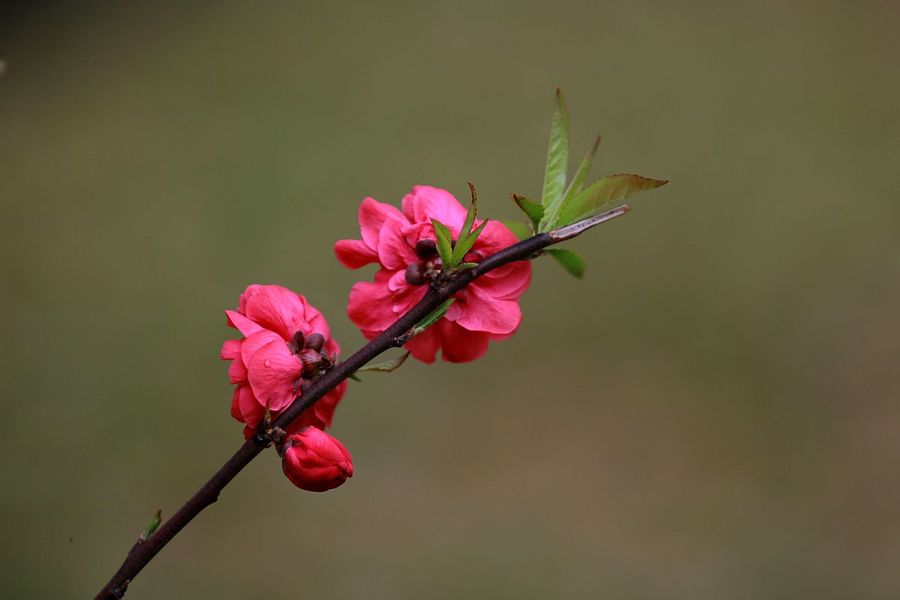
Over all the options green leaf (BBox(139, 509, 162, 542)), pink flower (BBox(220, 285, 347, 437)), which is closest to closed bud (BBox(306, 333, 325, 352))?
pink flower (BBox(220, 285, 347, 437))

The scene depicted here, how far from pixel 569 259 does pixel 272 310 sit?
0.55ft

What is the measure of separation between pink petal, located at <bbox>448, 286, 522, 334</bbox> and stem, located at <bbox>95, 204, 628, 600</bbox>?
27mm

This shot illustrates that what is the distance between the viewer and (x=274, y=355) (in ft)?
1.51

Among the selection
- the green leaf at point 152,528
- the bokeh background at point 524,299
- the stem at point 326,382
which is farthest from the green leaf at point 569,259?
the bokeh background at point 524,299

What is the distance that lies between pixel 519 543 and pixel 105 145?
1675mm

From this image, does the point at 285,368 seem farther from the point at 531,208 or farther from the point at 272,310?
the point at 531,208

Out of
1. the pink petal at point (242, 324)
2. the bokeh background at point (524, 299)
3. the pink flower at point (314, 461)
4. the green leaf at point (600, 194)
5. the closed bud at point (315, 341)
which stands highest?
the bokeh background at point (524, 299)

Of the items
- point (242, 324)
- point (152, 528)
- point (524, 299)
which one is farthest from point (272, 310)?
point (524, 299)

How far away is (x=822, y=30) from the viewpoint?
2.77 m

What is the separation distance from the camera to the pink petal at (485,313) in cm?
49

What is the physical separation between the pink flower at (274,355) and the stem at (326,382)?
0.01 metres

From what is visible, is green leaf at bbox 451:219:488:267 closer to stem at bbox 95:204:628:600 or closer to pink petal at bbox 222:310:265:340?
stem at bbox 95:204:628:600

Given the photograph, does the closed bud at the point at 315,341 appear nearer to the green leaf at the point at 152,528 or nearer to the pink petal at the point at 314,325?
the pink petal at the point at 314,325

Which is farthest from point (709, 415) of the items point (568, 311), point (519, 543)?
point (519, 543)
